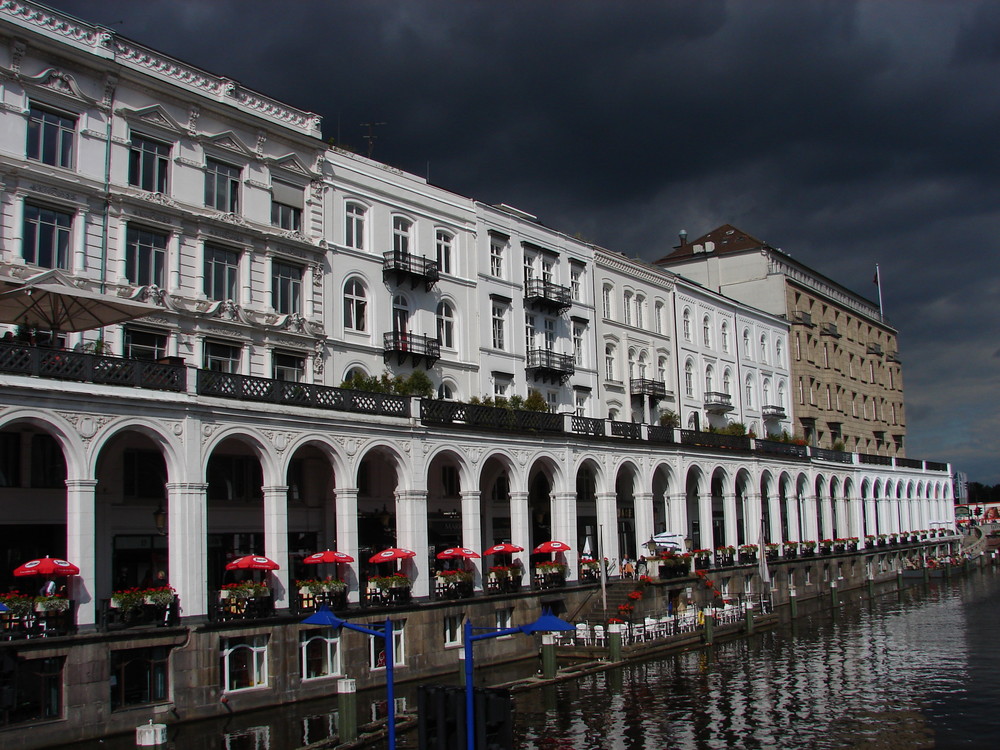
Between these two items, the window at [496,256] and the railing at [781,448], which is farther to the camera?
the railing at [781,448]

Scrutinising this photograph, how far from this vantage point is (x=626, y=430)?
159ft

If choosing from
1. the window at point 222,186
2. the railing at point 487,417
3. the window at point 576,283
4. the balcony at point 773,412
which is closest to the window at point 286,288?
the window at point 222,186

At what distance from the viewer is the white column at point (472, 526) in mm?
37094

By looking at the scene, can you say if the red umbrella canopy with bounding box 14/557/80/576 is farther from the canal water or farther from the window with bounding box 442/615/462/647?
the window with bounding box 442/615/462/647

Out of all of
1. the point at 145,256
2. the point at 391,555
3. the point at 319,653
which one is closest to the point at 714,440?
the point at 391,555

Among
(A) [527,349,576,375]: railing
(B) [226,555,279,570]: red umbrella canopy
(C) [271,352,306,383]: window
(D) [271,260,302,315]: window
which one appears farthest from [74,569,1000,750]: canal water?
(A) [527,349,576,375]: railing

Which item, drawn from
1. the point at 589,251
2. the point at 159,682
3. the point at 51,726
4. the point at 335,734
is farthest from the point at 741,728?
the point at 589,251

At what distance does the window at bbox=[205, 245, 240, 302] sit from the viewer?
3581 cm

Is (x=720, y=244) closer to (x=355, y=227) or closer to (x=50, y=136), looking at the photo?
(x=355, y=227)

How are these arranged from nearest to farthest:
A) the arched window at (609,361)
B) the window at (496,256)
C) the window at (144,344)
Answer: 1. the window at (144,344)
2. the window at (496,256)
3. the arched window at (609,361)

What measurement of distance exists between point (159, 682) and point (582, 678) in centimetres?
1323

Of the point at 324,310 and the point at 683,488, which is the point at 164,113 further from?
the point at 683,488

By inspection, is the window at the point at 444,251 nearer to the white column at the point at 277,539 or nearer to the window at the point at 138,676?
the white column at the point at 277,539

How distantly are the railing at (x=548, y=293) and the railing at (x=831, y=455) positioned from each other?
2529 centimetres
